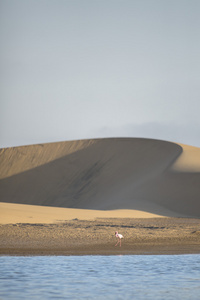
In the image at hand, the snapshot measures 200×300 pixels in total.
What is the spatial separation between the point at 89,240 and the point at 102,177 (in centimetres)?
4044

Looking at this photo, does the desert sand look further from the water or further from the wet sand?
the water

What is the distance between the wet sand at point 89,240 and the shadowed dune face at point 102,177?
17088 mm

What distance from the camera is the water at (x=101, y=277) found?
36.6 ft

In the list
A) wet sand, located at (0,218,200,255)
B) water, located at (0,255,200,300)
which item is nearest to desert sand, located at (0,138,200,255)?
wet sand, located at (0,218,200,255)

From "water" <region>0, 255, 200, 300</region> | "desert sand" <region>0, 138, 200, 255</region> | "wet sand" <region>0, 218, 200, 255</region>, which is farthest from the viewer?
"desert sand" <region>0, 138, 200, 255</region>

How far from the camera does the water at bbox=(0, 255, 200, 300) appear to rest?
36.6 ft

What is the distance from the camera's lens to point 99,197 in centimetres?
5534

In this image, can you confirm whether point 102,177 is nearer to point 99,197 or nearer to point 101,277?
point 99,197

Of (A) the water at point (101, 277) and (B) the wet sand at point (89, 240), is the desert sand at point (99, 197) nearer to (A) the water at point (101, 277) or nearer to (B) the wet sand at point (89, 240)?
(B) the wet sand at point (89, 240)

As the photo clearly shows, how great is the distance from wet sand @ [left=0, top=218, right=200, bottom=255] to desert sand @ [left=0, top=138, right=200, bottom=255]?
0.03 metres

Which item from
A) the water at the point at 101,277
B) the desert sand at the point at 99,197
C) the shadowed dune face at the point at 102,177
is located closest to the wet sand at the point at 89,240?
the desert sand at the point at 99,197

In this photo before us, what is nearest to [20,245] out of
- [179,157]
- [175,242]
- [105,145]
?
[175,242]

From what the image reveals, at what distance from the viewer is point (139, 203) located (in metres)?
45.4

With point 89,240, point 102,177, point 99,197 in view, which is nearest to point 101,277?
point 89,240
